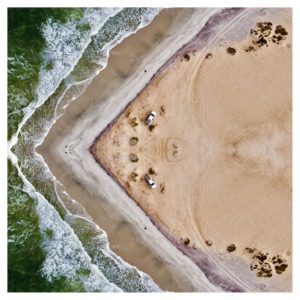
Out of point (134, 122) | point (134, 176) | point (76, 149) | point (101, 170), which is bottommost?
point (134, 176)

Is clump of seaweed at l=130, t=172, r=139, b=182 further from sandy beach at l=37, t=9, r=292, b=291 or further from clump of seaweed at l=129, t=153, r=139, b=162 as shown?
clump of seaweed at l=129, t=153, r=139, b=162

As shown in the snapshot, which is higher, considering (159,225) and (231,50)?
(231,50)

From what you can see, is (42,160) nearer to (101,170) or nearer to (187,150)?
(101,170)

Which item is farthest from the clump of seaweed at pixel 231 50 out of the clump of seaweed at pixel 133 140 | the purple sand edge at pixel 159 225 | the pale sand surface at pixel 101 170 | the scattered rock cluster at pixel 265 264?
the scattered rock cluster at pixel 265 264

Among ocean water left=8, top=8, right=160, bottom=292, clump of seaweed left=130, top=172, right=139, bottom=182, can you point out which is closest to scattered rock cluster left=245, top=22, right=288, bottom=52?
ocean water left=8, top=8, right=160, bottom=292

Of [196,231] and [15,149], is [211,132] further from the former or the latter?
[15,149]

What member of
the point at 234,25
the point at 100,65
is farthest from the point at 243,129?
the point at 100,65

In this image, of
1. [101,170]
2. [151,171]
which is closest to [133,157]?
[151,171]
